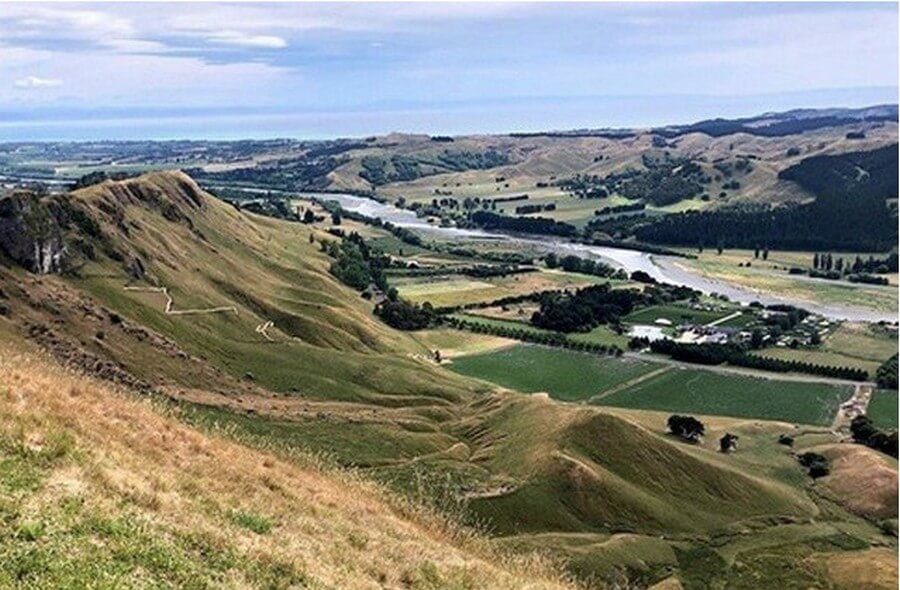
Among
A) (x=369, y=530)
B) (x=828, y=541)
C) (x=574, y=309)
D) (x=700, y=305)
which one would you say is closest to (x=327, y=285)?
(x=574, y=309)

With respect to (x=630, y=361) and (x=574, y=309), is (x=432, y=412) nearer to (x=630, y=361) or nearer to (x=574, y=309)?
(x=630, y=361)

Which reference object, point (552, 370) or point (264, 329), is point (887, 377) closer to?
point (552, 370)

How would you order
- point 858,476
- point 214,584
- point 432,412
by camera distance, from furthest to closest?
point 432,412, point 858,476, point 214,584

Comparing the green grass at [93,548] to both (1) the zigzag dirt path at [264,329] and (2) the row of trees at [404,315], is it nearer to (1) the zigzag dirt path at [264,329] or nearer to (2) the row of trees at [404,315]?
(1) the zigzag dirt path at [264,329]

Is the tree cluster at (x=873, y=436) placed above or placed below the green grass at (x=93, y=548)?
below

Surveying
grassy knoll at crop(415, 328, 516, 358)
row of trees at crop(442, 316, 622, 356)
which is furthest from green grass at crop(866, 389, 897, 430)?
grassy knoll at crop(415, 328, 516, 358)

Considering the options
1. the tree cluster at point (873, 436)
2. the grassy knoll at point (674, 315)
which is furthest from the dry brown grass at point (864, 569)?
the grassy knoll at point (674, 315)
